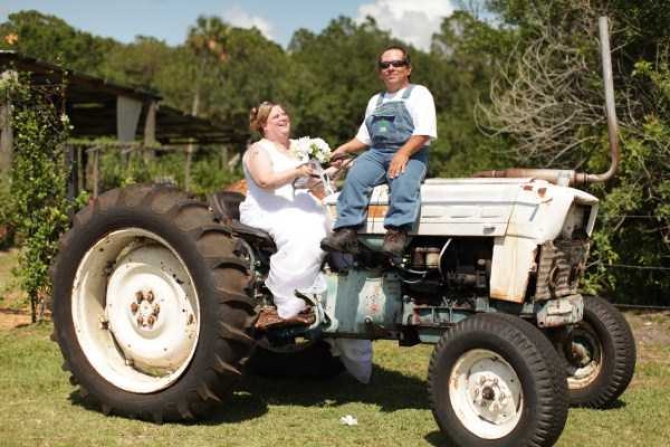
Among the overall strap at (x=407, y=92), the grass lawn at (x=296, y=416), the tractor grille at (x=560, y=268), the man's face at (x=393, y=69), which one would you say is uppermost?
the man's face at (x=393, y=69)

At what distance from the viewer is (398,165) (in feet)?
17.7

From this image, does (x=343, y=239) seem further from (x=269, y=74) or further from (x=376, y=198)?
(x=269, y=74)

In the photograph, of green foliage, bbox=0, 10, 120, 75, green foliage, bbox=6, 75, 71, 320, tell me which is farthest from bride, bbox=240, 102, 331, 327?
green foliage, bbox=0, 10, 120, 75

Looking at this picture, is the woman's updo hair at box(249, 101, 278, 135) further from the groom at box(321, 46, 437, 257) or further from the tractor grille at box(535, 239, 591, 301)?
the tractor grille at box(535, 239, 591, 301)

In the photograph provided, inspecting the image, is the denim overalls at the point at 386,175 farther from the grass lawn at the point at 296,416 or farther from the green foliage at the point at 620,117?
the green foliage at the point at 620,117

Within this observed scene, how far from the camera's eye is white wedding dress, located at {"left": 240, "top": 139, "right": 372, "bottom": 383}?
19.0 feet

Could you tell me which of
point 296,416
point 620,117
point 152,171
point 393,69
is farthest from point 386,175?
point 152,171

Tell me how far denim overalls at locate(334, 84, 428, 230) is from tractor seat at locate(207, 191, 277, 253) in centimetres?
61

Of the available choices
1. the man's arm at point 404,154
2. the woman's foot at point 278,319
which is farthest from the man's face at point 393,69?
the woman's foot at point 278,319

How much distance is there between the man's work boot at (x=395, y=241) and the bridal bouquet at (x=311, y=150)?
1.03m

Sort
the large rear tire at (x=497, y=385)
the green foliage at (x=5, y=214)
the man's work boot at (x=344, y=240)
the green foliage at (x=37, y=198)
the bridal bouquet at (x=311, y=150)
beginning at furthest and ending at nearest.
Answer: the green foliage at (x=5, y=214) → the green foliage at (x=37, y=198) → the bridal bouquet at (x=311, y=150) → the man's work boot at (x=344, y=240) → the large rear tire at (x=497, y=385)

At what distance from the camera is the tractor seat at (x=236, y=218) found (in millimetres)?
5945

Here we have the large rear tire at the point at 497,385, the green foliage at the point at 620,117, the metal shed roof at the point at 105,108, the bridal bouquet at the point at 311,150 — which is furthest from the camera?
the metal shed roof at the point at 105,108

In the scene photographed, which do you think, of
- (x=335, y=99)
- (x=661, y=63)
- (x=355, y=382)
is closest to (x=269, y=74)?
(x=335, y=99)
